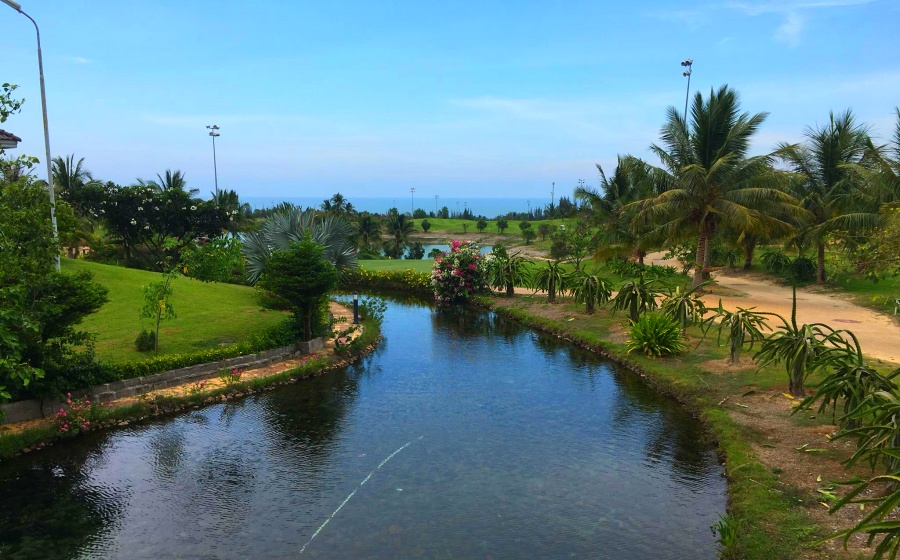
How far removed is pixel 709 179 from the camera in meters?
23.8

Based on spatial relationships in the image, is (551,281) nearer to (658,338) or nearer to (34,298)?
(658,338)

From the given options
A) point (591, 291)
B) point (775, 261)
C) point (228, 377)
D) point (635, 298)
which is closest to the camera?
point (228, 377)

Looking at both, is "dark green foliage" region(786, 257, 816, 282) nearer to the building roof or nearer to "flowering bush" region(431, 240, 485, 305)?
"flowering bush" region(431, 240, 485, 305)

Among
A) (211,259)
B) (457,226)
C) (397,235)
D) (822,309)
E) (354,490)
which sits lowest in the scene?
(354,490)

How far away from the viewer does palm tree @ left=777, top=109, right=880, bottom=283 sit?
2492 cm

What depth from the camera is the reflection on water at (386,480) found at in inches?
325

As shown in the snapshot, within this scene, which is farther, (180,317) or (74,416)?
(180,317)

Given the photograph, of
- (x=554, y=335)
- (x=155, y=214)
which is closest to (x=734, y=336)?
(x=554, y=335)

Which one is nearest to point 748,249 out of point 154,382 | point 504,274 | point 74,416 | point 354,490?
point 504,274

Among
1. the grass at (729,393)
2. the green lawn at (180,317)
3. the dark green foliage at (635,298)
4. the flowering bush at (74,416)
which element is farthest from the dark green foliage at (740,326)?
the flowering bush at (74,416)

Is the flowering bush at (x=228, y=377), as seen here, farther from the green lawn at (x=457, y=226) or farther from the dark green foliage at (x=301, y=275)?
the green lawn at (x=457, y=226)

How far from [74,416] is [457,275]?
18375 mm

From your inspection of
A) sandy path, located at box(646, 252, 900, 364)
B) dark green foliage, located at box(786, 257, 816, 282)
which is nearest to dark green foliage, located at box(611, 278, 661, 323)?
sandy path, located at box(646, 252, 900, 364)

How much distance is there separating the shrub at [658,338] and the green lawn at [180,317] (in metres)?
11.5
